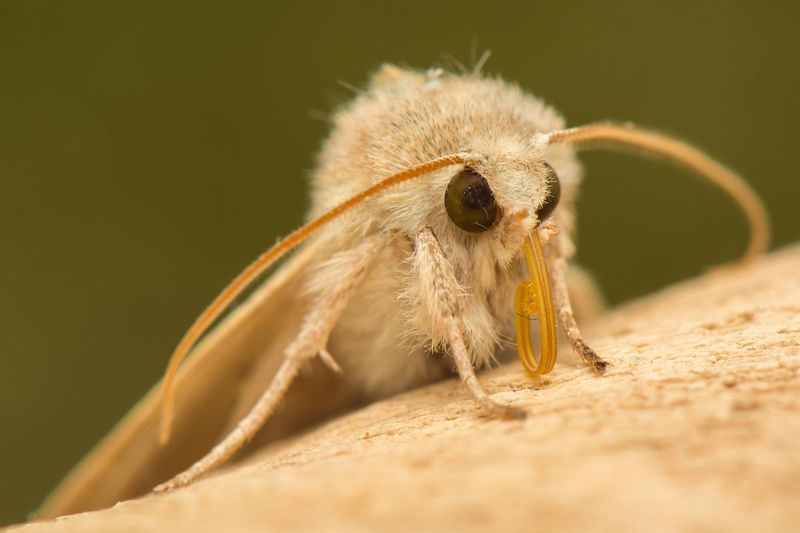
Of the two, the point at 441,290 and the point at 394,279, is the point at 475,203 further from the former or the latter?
the point at 394,279

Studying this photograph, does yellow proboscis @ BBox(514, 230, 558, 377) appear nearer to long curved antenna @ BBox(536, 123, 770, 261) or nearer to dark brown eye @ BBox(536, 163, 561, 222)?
dark brown eye @ BBox(536, 163, 561, 222)

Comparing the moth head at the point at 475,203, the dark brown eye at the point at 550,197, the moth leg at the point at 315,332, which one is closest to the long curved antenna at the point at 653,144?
the dark brown eye at the point at 550,197

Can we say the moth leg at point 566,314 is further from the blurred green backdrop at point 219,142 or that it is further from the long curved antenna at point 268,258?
the blurred green backdrop at point 219,142

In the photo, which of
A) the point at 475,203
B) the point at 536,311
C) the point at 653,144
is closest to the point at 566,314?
the point at 536,311

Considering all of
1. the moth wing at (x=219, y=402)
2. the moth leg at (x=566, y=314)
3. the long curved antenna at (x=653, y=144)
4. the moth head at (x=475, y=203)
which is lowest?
the moth wing at (x=219, y=402)

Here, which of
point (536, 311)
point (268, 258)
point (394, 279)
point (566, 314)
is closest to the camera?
point (268, 258)

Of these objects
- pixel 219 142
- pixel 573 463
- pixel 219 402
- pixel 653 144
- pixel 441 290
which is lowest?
pixel 219 402

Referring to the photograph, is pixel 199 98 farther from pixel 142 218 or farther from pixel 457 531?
pixel 457 531
